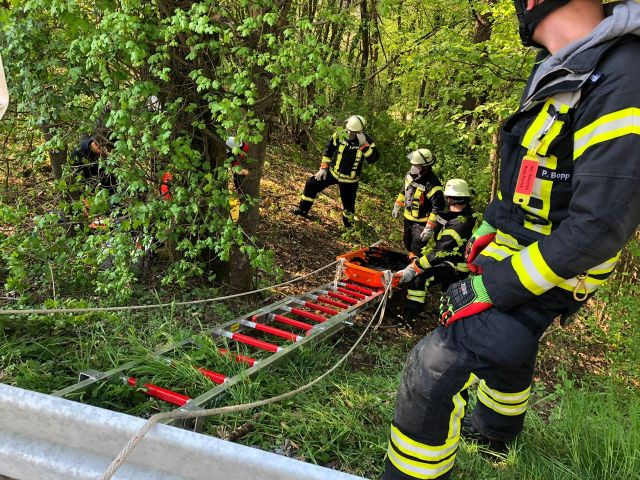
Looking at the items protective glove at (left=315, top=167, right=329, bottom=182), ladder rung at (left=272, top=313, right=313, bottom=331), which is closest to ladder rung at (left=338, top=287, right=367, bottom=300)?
ladder rung at (left=272, top=313, right=313, bottom=331)

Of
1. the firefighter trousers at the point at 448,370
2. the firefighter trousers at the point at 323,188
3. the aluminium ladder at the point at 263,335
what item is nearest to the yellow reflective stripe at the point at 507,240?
the firefighter trousers at the point at 448,370

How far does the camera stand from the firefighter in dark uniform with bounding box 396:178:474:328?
18.3 ft

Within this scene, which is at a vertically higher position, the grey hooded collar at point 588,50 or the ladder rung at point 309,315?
the grey hooded collar at point 588,50

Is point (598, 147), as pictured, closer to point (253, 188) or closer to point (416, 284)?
point (253, 188)

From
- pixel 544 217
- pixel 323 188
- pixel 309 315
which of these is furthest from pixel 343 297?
pixel 323 188

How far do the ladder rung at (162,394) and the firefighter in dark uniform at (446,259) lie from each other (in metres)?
3.16

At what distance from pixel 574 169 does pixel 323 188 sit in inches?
279

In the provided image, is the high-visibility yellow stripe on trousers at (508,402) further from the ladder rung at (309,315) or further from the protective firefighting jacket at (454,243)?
the protective firefighting jacket at (454,243)

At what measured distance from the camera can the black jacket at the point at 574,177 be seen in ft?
5.53

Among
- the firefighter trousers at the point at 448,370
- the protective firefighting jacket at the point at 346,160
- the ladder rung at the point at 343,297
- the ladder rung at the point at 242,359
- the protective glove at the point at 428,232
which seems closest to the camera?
the firefighter trousers at the point at 448,370

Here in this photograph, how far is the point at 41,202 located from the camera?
17.1ft

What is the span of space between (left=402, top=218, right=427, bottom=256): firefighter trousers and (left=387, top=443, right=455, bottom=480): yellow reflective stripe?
5.06m

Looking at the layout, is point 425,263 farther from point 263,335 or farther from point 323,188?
point 323,188

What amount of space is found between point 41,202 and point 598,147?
202 inches
